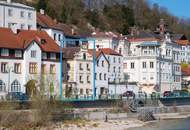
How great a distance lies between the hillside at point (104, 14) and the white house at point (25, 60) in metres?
42.5

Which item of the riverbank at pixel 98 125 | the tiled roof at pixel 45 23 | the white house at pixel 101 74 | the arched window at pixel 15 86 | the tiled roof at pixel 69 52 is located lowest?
the riverbank at pixel 98 125

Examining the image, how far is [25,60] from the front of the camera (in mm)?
83812

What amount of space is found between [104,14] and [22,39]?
2916 inches

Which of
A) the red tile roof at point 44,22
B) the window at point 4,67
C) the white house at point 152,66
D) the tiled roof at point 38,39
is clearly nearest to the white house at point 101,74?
the tiled roof at point 38,39

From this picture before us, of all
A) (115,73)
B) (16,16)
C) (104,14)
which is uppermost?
(104,14)

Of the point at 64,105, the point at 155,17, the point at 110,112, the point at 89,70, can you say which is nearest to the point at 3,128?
the point at 64,105

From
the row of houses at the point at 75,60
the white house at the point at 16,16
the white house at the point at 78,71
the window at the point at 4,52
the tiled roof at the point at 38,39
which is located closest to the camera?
the window at the point at 4,52

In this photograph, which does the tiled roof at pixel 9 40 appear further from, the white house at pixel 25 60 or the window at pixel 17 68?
the window at pixel 17 68

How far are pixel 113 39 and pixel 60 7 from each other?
26554 millimetres

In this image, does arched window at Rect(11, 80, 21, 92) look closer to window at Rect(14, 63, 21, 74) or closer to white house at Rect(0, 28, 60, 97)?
white house at Rect(0, 28, 60, 97)

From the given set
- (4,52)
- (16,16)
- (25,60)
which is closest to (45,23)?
(16,16)

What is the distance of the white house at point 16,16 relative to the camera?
328 ft

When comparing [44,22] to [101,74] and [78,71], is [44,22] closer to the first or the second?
[101,74]

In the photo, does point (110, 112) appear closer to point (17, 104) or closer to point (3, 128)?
point (17, 104)
